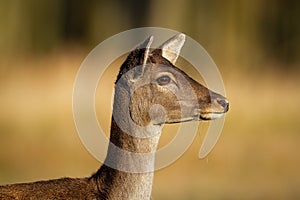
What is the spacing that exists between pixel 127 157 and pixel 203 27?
12386 mm

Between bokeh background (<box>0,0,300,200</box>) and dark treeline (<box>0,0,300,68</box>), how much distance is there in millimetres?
17

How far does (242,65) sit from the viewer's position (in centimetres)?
2111

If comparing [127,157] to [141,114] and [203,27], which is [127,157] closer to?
[141,114]

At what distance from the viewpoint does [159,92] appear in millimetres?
9852

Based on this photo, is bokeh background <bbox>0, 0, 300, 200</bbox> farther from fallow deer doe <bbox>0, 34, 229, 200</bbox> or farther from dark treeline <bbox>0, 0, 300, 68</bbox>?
fallow deer doe <bbox>0, 34, 229, 200</bbox>

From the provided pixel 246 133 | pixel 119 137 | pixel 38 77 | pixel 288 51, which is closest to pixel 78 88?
pixel 38 77

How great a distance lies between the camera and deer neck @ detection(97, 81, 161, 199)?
383 inches

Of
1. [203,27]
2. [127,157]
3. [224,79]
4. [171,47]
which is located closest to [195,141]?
[224,79]

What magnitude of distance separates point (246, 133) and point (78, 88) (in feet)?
8.71

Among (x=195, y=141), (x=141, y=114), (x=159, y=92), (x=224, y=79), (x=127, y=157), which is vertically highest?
(x=159, y=92)

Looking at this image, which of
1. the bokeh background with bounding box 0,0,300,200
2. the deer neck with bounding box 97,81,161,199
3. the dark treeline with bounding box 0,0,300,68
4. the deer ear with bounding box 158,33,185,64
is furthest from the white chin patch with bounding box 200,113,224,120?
the dark treeline with bounding box 0,0,300,68

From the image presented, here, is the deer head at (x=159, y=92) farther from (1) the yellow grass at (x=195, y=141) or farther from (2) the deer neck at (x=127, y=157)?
(1) the yellow grass at (x=195, y=141)

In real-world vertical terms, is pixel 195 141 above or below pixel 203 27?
below

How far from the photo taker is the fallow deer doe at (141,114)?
31.9 ft
